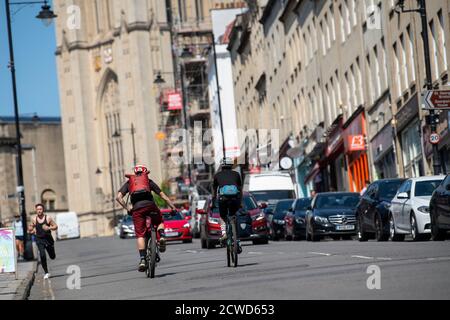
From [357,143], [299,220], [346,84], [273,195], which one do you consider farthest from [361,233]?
[346,84]

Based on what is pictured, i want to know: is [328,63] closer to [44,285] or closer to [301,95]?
[301,95]

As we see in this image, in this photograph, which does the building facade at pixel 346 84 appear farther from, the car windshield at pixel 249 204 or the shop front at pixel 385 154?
the car windshield at pixel 249 204

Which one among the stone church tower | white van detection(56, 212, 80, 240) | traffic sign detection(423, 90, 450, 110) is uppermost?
the stone church tower

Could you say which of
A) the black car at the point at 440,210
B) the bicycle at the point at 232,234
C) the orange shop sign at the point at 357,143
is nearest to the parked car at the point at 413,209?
the black car at the point at 440,210

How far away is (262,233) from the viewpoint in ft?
121

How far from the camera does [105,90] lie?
479 ft

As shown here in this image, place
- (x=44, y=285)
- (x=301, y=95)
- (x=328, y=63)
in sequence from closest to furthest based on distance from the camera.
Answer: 1. (x=44, y=285)
2. (x=328, y=63)
3. (x=301, y=95)

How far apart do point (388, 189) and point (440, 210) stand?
18.6 ft

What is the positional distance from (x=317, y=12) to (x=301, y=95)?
26.4 ft

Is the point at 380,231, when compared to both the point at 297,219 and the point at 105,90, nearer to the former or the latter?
the point at 297,219

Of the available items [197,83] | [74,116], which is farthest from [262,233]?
[74,116]

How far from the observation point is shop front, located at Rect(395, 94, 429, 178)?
4300 centimetres

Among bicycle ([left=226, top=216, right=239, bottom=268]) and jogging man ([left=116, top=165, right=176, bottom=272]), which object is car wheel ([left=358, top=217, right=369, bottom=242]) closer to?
bicycle ([left=226, top=216, right=239, bottom=268])

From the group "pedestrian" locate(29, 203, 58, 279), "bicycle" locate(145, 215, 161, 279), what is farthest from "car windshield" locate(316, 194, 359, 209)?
"bicycle" locate(145, 215, 161, 279)
